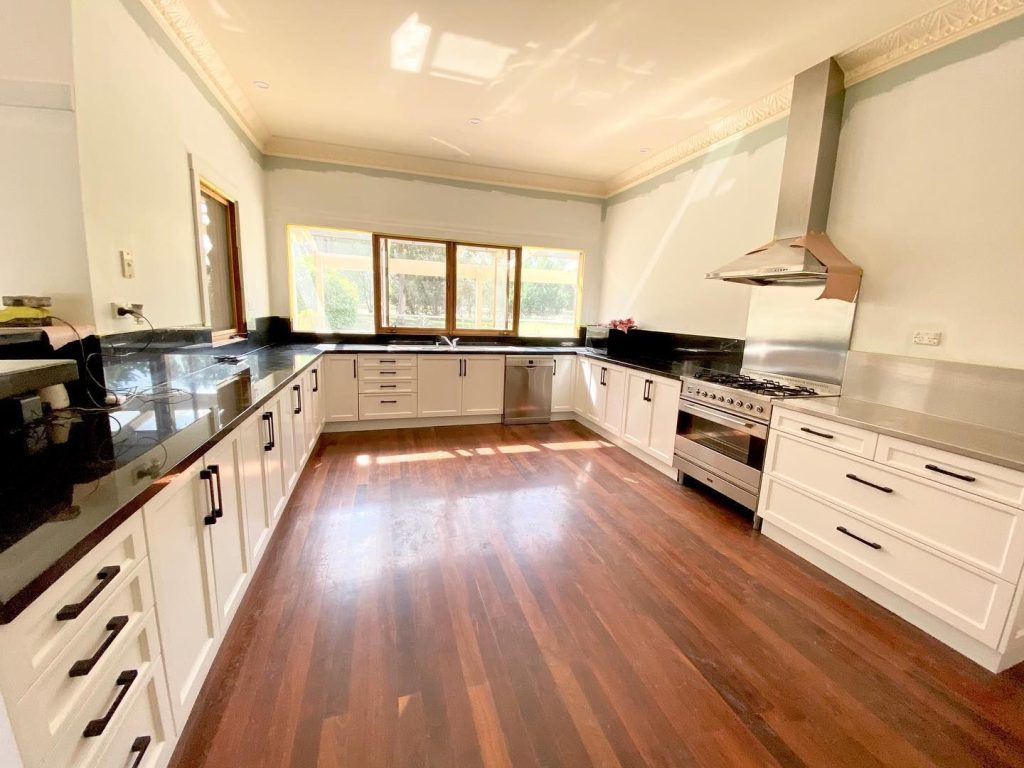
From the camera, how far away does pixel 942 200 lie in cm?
211

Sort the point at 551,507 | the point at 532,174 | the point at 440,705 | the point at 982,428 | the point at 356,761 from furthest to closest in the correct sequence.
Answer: the point at 532,174 → the point at 551,507 → the point at 982,428 → the point at 440,705 → the point at 356,761

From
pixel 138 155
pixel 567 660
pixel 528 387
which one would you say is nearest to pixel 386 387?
pixel 528 387

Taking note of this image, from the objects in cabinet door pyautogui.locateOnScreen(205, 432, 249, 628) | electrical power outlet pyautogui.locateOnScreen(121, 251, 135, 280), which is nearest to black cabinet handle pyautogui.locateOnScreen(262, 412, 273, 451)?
cabinet door pyautogui.locateOnScreen(205, 432, 249, 628)

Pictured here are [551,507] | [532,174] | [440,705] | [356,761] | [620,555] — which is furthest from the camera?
[532,174]

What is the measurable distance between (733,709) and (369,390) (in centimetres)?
367

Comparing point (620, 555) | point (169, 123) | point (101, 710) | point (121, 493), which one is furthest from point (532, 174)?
point (101, 710)

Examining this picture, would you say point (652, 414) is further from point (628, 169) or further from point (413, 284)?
point (413, 284)

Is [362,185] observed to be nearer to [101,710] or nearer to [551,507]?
[551,507]

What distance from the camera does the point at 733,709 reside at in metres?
1.39

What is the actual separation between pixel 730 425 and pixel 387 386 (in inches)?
122

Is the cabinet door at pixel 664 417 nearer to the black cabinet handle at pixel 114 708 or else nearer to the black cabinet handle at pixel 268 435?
the black cabinet handle at pixel 268 435

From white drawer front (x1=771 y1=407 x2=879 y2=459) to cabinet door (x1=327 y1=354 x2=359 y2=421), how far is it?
3.56m

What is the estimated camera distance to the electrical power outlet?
1.82 metres

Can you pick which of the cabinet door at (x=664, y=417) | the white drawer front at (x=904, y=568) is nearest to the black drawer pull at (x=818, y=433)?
the white drawer front at (x=904, y=568)
